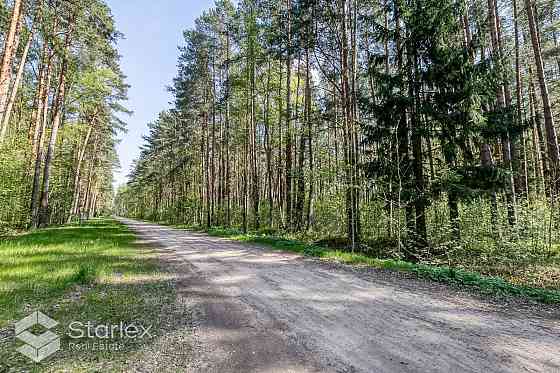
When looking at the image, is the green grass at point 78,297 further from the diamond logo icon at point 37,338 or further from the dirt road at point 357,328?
the dirt road at point 357,328

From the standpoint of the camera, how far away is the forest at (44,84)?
13406 mm

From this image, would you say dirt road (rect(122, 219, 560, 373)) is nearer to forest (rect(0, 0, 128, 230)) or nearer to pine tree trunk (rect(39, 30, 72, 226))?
forest (rect(0, 0, 128, 230))

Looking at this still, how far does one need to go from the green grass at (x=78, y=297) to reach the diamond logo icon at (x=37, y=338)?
0.25 ft

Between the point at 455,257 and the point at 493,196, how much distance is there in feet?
8.12

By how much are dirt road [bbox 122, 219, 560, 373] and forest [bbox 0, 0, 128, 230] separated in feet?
40.1

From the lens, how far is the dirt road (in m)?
3.08

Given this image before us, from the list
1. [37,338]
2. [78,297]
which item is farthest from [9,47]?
[37,338]

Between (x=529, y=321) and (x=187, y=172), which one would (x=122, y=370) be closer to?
(x=529, y=321)

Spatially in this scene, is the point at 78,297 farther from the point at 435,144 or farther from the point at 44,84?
the point at 44,84

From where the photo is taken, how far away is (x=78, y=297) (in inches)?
206

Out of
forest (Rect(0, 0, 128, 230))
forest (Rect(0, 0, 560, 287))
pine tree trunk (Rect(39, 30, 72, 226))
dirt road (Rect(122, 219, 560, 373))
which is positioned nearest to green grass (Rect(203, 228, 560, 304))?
dirt road (Rect(122, 219, 560, 373))

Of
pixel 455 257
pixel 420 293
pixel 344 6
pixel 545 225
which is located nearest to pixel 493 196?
pixel 545 225

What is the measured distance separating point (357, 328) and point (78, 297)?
4921 mm

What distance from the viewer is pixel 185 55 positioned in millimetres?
25953
